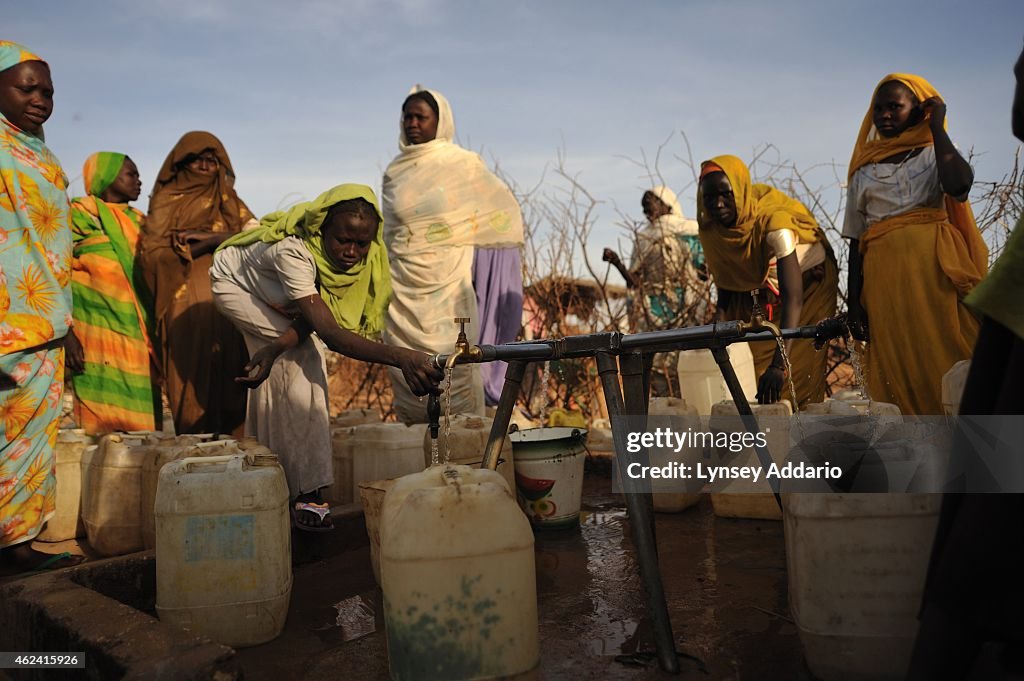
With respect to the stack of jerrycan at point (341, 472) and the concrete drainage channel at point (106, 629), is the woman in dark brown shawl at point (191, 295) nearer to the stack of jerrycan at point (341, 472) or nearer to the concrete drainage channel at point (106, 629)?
the stack of jerrycan at point (341, 472)

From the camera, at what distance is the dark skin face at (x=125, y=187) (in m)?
4.41

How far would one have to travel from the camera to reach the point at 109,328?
3.97 metres

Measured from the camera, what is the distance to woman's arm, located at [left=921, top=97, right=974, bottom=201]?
308 centimetres

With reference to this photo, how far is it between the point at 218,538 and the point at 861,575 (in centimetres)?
164

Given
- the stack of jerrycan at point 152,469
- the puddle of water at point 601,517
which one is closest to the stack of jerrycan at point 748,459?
the puddle of water at point 601,517

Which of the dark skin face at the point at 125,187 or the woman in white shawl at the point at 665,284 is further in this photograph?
the woman in white shawl at the point at 665,284

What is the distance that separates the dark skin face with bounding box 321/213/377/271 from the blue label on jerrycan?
4.64 ft

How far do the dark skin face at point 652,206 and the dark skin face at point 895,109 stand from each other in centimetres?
404

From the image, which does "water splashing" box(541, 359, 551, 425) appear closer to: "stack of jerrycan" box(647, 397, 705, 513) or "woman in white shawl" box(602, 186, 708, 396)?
"woman in white shawl" box(602, 186, 708, 396)

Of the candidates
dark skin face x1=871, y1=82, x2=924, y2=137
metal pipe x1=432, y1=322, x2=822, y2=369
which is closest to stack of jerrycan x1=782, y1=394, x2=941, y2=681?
metal pipe x1=432, y1=322, x2=822, y2=369

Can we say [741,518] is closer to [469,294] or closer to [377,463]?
[377,463]

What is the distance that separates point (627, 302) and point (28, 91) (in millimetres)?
4807

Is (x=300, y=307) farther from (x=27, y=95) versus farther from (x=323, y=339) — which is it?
(x=27, y=95)

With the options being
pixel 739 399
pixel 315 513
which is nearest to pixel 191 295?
pixel 315 513
